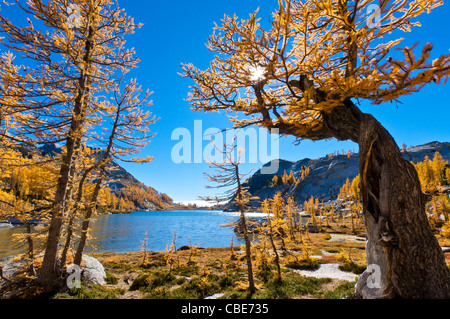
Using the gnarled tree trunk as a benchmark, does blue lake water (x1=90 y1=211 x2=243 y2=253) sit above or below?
below

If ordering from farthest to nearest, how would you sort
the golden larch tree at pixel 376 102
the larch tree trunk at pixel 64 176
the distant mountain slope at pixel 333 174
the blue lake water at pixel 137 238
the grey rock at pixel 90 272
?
the distant mountain slope at pixel 333 174
the blue lake water at pixel 137 238
the grey rock at pixel 90 272
the larch tree trunk at pixel 64 176
the golden larch tree at pixel 376 102

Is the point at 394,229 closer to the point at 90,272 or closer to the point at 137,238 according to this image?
the point at 90,272

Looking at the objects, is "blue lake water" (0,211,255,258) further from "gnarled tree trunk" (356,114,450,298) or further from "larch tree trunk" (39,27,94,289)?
"gnarled tree trunk" (356,114,450,298)

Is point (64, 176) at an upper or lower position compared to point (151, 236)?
upper

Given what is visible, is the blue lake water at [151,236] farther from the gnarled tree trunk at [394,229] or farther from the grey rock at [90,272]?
the gnarled tree trunk at [394,229]

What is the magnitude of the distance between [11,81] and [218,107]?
6.46 metres

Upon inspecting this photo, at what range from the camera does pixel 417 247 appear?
3371 millimetres

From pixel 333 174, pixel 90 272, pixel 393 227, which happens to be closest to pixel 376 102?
pixel 393 227

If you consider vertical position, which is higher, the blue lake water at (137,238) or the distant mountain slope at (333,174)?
the distant mountain slope at (333,174)

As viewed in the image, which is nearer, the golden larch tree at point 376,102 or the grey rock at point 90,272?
the golden larch tree at point 376,102

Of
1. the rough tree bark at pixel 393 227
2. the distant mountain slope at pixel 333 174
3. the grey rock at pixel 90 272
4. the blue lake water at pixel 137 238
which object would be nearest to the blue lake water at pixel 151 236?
the blue lake water at pixel 137 238

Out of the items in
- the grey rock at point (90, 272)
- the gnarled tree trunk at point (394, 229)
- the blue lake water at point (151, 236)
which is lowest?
the blue lake water at point (151, 236)

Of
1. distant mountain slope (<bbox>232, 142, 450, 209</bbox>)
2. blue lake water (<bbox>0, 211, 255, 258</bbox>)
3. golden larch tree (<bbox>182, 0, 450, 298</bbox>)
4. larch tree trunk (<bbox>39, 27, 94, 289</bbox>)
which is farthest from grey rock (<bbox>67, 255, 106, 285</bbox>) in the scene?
distant mountain slope (<bbox>232, 142, 450, 209</bbox>)
